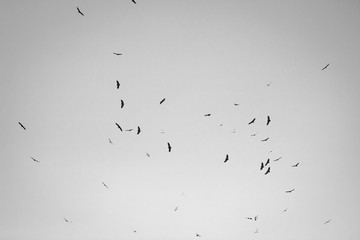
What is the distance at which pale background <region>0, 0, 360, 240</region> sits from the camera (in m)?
1.77

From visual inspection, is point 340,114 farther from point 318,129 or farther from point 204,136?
point 204,136

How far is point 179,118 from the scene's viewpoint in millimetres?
1829

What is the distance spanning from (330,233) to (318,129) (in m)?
0.53

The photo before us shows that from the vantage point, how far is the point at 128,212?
1.82m

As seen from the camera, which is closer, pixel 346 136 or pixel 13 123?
pixel 13 123

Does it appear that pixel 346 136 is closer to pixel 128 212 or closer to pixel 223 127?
pixel 223 127

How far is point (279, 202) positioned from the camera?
185cm

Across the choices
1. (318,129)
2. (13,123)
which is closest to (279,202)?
(318,129)

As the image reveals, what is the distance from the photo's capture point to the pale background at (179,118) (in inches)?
69.6

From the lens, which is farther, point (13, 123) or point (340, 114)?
point (340, 114)

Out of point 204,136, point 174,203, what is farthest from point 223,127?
point 174,203

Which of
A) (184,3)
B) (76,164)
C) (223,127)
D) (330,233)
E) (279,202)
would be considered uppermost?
(184,3)

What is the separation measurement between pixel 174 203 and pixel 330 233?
0.81 metres

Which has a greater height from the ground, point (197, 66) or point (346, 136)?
point (197, 66)
